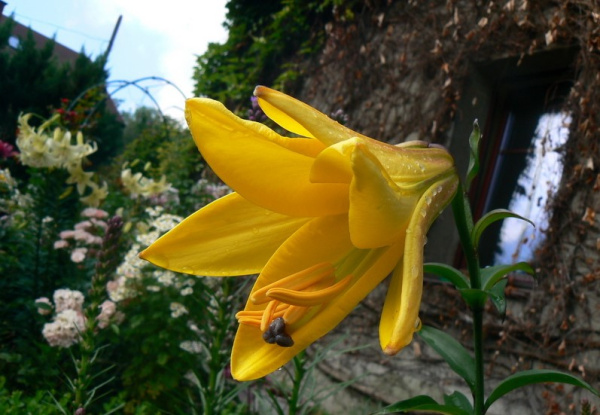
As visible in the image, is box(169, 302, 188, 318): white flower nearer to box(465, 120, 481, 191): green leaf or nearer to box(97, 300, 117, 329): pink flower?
box(97, 300, 117, 329): pink flower

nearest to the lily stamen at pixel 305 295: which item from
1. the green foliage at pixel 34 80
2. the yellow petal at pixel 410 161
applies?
the yellow petal at pixel 410 161

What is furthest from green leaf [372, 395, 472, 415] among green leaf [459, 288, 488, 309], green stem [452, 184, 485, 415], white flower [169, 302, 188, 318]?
white flower [169, 302, 188, 318]

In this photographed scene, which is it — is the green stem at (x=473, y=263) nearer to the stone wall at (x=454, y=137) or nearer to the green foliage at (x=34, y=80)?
the stone wall at (x=454, y=137)

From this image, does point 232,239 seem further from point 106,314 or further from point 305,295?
point 106,314

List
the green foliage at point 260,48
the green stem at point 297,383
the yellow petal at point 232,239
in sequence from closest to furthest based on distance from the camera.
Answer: the yellow petal at point 232,239, the green stem at point 297,383, the green foliage at point 260,48

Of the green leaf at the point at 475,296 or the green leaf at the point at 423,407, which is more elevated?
the green leaf at the point at 475,296

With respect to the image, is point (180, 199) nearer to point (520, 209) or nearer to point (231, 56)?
point (231, 56)

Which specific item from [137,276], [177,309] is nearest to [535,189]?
[177,309]
